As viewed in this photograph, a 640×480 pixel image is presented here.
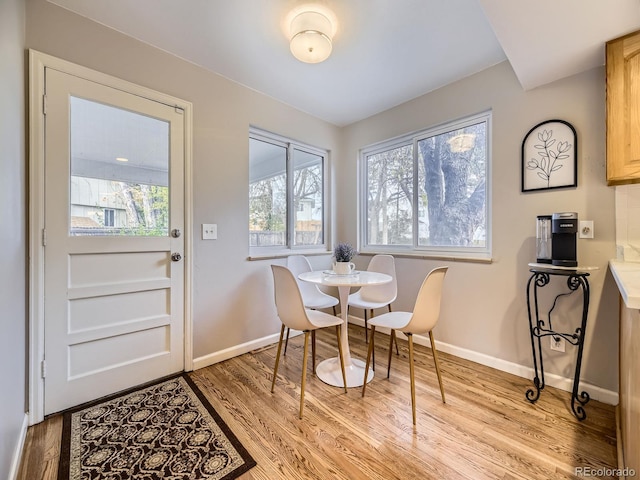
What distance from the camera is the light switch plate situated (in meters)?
1.76

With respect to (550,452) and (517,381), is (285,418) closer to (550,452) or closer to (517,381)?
(550,452)

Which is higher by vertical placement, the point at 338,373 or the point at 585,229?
the point at 585,229

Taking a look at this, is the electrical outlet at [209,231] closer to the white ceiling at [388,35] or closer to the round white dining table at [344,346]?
the round white dining table at [344,346]

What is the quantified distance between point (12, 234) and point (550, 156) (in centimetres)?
321

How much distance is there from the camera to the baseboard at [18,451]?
3.89 ft

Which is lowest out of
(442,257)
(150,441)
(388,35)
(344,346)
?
(150,441)

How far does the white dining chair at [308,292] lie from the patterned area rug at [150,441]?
919 millimetres

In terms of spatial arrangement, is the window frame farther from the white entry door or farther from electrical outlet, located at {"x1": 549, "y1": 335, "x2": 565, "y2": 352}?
electrical outlet, located at {"x1": 549, "y1": 335, "x2": 565, "y2": 352}

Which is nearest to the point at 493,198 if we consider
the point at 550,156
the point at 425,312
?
the point at 550,156

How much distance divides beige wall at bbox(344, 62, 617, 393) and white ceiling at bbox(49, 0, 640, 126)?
0.15 metres

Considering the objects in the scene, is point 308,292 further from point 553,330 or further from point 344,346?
point 553,330

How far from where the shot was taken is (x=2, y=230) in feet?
3.58

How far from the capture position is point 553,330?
75.5 inches

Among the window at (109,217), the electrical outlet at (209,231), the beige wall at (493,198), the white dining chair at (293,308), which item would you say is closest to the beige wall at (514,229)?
the beige wall at (493,198)
